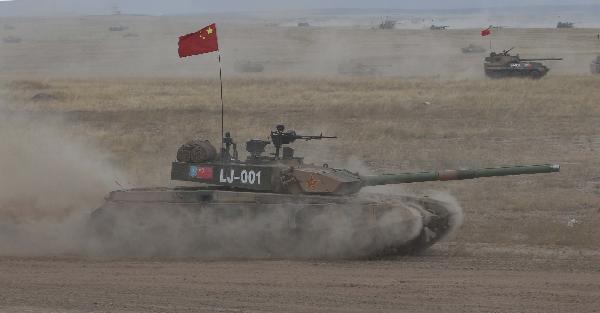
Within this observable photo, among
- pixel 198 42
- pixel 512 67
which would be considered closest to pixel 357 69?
pixel 512 67

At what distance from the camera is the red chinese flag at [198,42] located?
57.6 feet

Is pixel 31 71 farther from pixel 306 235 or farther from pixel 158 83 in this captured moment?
pixel 306 235

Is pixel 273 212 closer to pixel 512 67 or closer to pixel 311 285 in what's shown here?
pixel 311 285

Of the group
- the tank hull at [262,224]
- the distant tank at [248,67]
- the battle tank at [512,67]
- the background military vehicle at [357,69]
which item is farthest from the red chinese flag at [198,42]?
the distant tank at [248,67]

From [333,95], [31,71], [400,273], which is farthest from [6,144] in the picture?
[31,71]

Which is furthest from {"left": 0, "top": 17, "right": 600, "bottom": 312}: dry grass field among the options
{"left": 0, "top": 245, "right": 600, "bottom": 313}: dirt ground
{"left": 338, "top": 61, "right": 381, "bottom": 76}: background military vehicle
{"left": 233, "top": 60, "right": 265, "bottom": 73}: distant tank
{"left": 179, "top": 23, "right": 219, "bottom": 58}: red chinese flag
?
{"left": 179, "top": 23, "right": 219, "bottom": 58}: red chinese flag

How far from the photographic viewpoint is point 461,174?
50.4 feet

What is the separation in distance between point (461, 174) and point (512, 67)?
32.7 meters

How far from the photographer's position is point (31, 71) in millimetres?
64750

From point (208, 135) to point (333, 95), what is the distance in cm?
1120

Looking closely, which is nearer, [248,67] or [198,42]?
[198,42]

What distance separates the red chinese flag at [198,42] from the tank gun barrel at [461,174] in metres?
3.76

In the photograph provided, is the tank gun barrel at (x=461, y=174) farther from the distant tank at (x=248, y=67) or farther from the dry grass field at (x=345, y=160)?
the distant tank at (x=248, y=67)

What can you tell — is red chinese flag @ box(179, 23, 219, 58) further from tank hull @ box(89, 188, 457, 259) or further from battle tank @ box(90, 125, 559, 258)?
tank hull @ box(89, 188, 457, 259)
